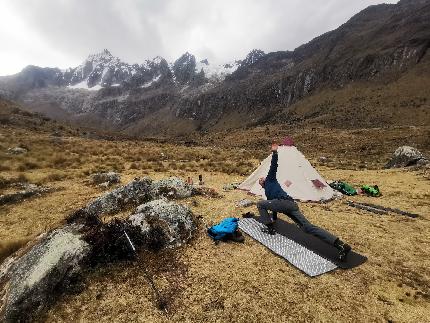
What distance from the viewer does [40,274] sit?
24.5ft

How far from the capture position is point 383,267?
8555 millimetres

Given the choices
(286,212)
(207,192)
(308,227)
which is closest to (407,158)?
(207,192)

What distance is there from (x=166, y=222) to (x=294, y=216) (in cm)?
389

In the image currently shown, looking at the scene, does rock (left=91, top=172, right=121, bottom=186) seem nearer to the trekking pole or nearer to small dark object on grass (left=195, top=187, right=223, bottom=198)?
small dark object on grass (left=195, top=187, right=223, bottom=198)

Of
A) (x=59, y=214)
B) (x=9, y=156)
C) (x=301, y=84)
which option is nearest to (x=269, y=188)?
(x=59, y=214)

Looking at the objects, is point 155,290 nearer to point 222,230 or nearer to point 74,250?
point 74,250

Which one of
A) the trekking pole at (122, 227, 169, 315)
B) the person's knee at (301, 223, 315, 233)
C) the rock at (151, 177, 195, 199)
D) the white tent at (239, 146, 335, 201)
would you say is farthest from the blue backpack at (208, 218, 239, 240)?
the white tent at (239, 146, 335, 201)

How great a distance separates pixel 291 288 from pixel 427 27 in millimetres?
120590

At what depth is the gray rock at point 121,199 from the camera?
1282 cm

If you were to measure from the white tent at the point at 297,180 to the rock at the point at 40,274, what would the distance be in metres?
9.17

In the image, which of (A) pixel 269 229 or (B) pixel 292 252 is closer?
(B) pixel 292 252

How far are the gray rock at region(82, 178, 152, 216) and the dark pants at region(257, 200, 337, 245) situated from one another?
5.74 meters

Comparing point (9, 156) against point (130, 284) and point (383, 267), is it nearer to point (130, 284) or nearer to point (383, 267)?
point (130, 284)

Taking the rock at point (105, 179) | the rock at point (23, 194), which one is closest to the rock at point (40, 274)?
Result: the rock at point (23, 194)
